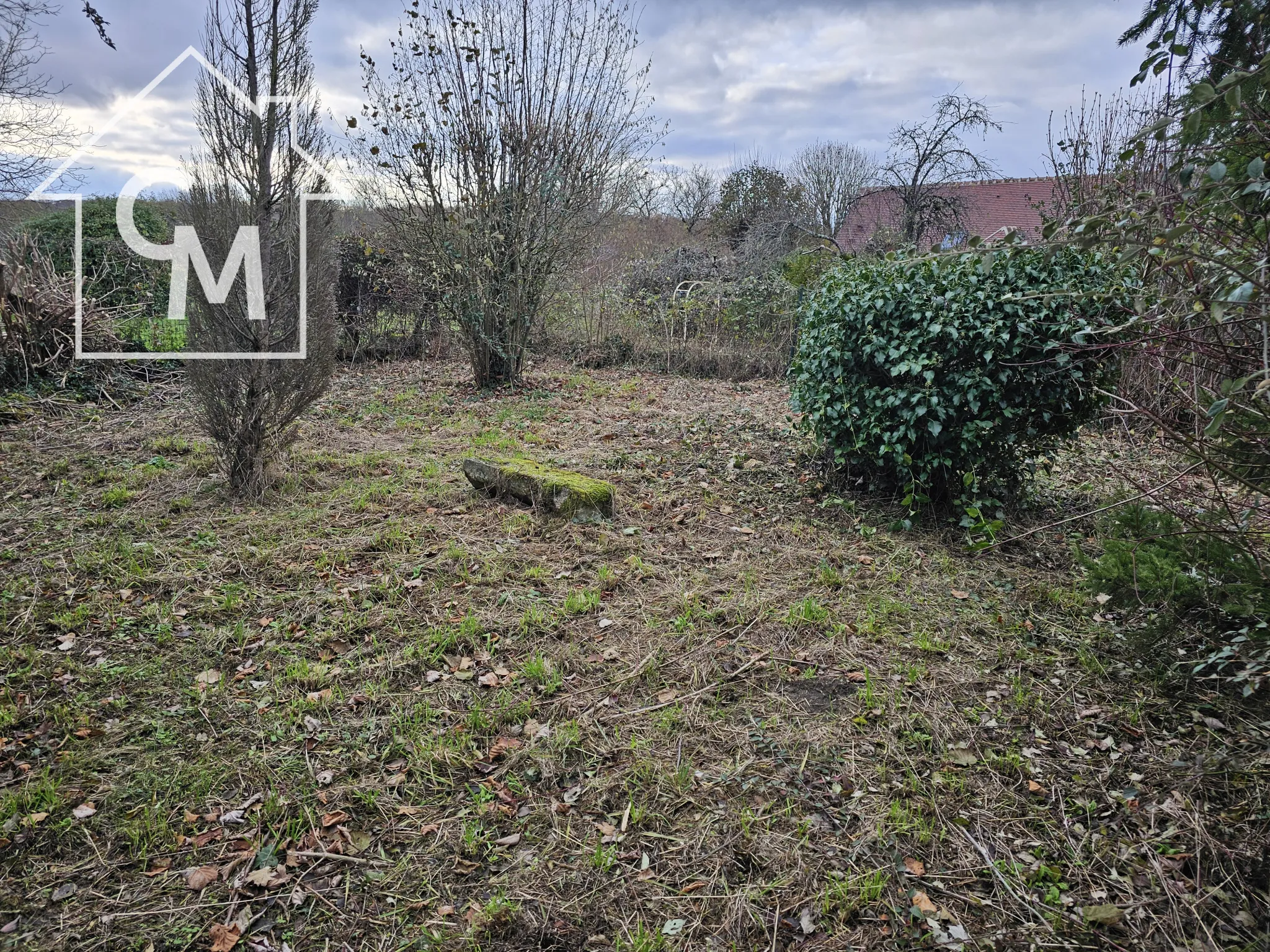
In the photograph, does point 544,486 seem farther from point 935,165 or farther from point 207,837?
point 935,165

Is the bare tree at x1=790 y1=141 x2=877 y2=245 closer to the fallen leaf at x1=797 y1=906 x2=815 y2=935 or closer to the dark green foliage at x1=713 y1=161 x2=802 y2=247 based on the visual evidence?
the dark green foliage at x1=713 y1=161 x2=802 y2=247

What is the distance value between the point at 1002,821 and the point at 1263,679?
1240 millimetres

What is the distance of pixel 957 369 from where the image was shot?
4.29 meters

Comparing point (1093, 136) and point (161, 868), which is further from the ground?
point (1093, 136)

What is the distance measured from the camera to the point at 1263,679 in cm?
254

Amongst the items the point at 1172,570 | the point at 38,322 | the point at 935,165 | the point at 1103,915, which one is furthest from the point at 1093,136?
the point at 38,322

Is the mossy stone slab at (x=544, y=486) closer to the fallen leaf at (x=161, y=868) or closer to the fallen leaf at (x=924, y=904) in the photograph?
the fallen leaf at (x=161, y=868)

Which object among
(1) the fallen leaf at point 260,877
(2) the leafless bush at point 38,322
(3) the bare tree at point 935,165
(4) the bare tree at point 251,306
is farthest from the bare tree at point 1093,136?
(2) the leafless bush at point 38,322

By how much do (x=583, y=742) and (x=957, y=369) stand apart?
3.26 metres

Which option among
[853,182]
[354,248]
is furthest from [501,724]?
[853,182]

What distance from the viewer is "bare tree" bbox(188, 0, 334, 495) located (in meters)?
4.39

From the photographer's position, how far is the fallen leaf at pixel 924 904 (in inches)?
77.0

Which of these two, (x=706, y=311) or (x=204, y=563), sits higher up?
(x=706, y=311)

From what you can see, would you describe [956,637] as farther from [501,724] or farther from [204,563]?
[204,563]
